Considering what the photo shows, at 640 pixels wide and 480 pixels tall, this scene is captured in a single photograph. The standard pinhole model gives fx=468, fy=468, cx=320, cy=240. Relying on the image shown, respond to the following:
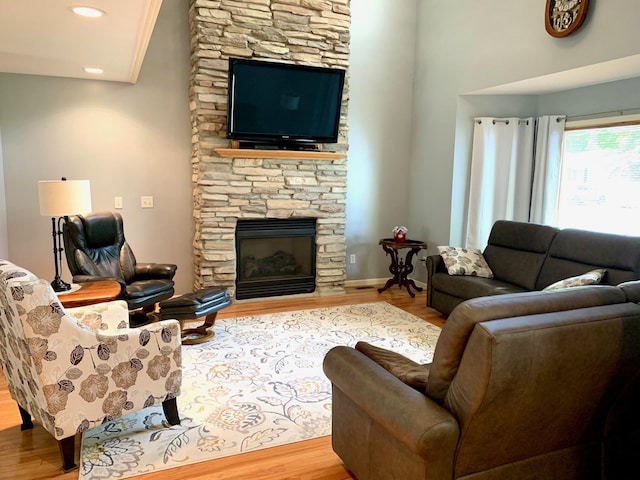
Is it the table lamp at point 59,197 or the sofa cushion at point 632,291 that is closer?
the sofa cushion at point 632,291

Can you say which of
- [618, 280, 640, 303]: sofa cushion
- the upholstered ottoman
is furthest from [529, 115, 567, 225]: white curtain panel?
the upholstered ottoman

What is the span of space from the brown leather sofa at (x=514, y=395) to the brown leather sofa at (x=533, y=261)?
179 cm

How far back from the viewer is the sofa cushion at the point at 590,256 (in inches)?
135

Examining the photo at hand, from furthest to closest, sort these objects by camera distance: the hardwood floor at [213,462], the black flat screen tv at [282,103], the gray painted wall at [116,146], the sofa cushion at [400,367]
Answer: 1. the black flat screen tv at [282,103]
2. the gray painted wall at [116,146]
3. the hardwood floor at [213,462]
4. the sofa cushion at [400,367]

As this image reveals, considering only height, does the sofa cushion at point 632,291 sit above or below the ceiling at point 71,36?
Result: below

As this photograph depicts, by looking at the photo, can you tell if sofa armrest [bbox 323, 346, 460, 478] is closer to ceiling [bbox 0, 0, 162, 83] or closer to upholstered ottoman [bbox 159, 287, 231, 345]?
upholstered ottoman [bbox 159, 287, 231, 345]

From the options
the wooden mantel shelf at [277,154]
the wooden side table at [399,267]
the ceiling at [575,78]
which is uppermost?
the ceiling at [575,78]

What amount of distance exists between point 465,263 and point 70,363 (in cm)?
357

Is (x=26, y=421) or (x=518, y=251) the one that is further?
(x=518, y=251)

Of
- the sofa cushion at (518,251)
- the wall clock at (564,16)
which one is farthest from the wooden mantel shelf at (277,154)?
the wall clock at (564,16)

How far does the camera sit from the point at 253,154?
4938 millimetres

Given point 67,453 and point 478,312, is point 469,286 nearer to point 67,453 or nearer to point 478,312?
point 478,312

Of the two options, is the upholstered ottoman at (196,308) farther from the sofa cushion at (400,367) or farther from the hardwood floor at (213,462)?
the sofa cushion at (400,367)

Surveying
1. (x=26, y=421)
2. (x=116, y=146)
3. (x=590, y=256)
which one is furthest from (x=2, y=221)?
(x=590, y=256)
